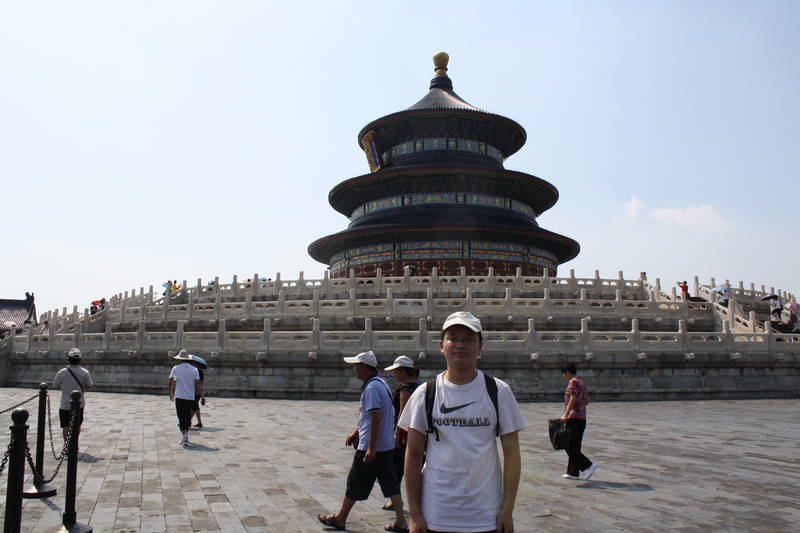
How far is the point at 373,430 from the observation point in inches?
231

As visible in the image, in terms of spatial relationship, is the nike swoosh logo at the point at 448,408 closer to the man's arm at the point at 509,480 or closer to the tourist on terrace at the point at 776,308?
the man's arm at the point at 509,480

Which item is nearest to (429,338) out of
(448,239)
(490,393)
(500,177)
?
(490,393)

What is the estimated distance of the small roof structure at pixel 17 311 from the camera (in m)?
48.1

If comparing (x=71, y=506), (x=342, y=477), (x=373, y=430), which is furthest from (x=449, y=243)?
(x=71, y=506)

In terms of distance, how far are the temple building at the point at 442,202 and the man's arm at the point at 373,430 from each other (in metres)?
28.3

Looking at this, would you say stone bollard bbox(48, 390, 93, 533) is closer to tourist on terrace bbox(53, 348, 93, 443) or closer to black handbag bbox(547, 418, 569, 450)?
tourist on terrace bbox(53, 348, 93, 443)

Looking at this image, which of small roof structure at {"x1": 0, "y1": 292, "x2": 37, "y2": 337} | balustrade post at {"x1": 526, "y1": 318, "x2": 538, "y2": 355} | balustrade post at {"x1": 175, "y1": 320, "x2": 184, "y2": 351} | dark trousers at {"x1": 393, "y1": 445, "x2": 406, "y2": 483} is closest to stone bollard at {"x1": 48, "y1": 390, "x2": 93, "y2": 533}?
dark trousers at {"x1": 393, "y1": 445, "x2": 406, "y2": 483}

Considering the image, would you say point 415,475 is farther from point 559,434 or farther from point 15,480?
point 559,434

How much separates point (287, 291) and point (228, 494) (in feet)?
66.1

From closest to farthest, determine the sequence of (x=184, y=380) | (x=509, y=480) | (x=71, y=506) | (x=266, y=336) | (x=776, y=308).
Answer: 1. (x=509, y=480)
2. (x=71, y=506)
3. (x=184, y=380)
4. (x=266, y=336)
5. (x=776, y=308)

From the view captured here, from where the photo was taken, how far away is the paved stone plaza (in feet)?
19.8

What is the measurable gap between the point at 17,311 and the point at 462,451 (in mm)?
56071

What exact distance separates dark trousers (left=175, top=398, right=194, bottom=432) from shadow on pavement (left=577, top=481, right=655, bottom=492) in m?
6.48

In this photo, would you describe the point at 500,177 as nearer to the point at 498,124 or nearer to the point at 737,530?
the point at 498,124
